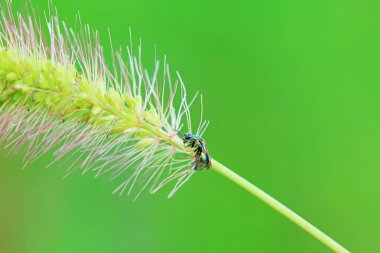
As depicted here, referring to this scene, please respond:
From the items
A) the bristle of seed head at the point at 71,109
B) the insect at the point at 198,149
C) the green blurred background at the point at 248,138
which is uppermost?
the insect at the point at 198,149

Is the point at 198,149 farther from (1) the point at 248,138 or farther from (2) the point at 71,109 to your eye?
(1) the point at 248,138

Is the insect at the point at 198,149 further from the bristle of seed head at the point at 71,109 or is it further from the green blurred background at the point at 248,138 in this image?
the green blurred background at the point at 248,138

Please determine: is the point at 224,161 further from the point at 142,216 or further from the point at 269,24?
the point at 269,24

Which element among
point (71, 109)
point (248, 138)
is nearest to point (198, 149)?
point (71, 109)

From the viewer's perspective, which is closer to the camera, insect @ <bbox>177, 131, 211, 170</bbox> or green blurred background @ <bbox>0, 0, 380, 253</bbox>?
insect @ <bbox>177, 131, 211, 170</bbox>

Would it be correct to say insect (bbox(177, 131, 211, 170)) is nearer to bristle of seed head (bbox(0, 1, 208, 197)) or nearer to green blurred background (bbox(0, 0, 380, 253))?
bristle of seed head (bbox(0, 1, 208, 197))

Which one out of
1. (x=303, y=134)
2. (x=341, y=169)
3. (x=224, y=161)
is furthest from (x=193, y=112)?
(x=341, y=169)

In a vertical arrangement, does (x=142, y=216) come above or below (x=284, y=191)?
below

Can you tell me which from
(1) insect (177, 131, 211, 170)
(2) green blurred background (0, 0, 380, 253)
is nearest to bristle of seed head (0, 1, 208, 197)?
(1) insect (177, 131, 211, 170)

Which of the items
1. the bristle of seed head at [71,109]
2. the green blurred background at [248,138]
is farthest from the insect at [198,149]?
Answer: the green blurred background at [248,138]
